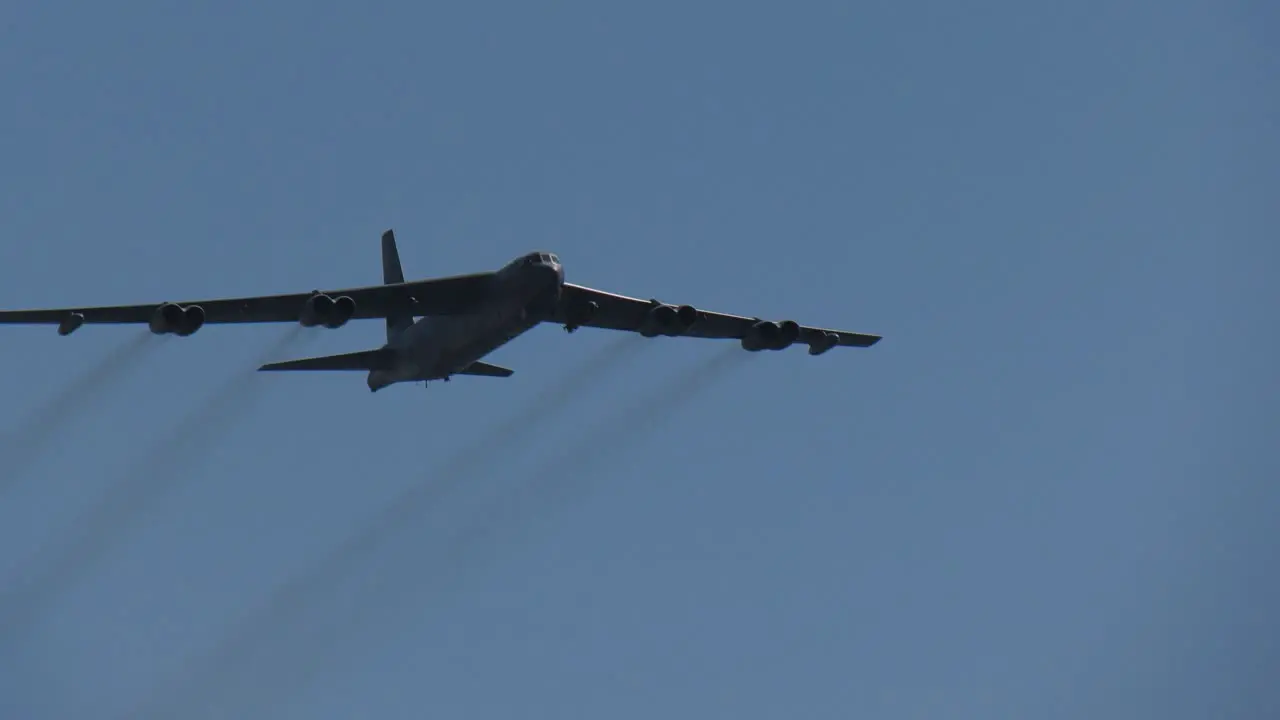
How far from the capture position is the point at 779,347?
5288 cm

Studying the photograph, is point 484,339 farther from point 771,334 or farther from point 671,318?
point 771,334

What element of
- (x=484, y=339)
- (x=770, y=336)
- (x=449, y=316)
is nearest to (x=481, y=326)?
(x=484, y=339)

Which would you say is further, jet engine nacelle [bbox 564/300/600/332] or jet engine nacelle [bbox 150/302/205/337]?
jet engine nacelle [bbox 564/300/600/332]

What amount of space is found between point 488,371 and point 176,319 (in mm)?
10267

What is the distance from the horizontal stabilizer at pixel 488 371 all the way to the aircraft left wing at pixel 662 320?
11.1ft

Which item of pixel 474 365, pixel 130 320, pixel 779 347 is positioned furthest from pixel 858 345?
pixel 130 320

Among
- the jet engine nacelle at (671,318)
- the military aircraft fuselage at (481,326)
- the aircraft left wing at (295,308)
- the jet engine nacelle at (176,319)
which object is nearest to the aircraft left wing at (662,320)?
the jet engine nacelle at (671,318)

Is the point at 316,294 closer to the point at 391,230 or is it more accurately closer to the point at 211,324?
the point at 211,324

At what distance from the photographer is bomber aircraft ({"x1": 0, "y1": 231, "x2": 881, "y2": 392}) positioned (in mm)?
46656

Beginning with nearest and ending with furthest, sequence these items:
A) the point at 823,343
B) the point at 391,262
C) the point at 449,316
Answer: the point at 449,316, the point at 823,343, the point at 391,262

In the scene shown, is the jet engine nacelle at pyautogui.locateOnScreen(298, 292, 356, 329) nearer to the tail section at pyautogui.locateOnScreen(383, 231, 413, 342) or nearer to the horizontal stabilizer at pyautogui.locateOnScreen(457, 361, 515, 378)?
the horizontal stabilizer at pyautogui.locateOnScreen(457, 361, 515, 378)

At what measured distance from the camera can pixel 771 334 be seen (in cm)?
5238

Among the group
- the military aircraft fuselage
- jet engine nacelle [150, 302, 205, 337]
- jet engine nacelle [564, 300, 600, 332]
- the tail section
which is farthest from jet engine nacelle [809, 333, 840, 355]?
jet engine nacelle [150, 302, 205, 337]

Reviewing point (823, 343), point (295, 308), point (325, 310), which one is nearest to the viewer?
point (325, 310)
